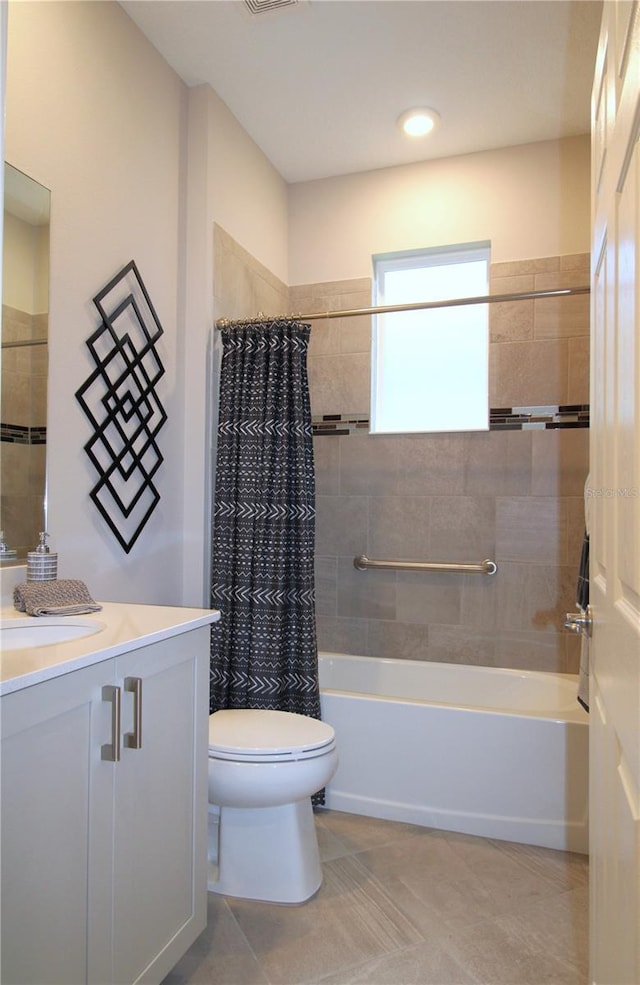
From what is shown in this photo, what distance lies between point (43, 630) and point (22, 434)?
21.6 inches

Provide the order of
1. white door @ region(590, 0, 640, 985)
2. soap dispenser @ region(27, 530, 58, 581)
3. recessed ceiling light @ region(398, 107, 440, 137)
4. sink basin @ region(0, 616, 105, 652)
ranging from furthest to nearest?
recessed ceiling light @ region(398, 107, 440, 137) → soap dispenser @ region(27, 530, 58, 581) → sink basin @ region(0, 616, 105, 652) → white door @ region(590, 0, 640, 985)

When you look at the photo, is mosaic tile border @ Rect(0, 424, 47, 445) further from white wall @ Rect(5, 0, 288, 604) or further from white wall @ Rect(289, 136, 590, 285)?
white wall @ Rect(289, 136, 590, 285)

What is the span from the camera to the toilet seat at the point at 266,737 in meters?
1.81

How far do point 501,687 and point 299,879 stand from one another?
1.32 m

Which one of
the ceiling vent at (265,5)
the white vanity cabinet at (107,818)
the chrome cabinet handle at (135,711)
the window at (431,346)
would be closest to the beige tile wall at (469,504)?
the window at (431,346)

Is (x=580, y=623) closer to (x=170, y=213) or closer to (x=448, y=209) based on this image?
(x=170, y=213)

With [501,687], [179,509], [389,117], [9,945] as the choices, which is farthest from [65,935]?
[389,117]

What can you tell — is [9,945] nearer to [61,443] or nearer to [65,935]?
[65,935]

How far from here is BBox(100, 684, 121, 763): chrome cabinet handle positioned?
1199 millimetres

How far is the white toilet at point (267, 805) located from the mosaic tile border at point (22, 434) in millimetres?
1010

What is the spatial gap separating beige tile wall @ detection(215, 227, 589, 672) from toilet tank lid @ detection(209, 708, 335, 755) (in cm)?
108

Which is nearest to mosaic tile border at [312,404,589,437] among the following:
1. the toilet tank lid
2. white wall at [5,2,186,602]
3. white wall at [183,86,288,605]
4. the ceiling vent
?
white wall at [183,86,288,605]

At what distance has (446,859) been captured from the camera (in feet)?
6.88

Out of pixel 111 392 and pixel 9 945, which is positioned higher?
pixel 111 392
